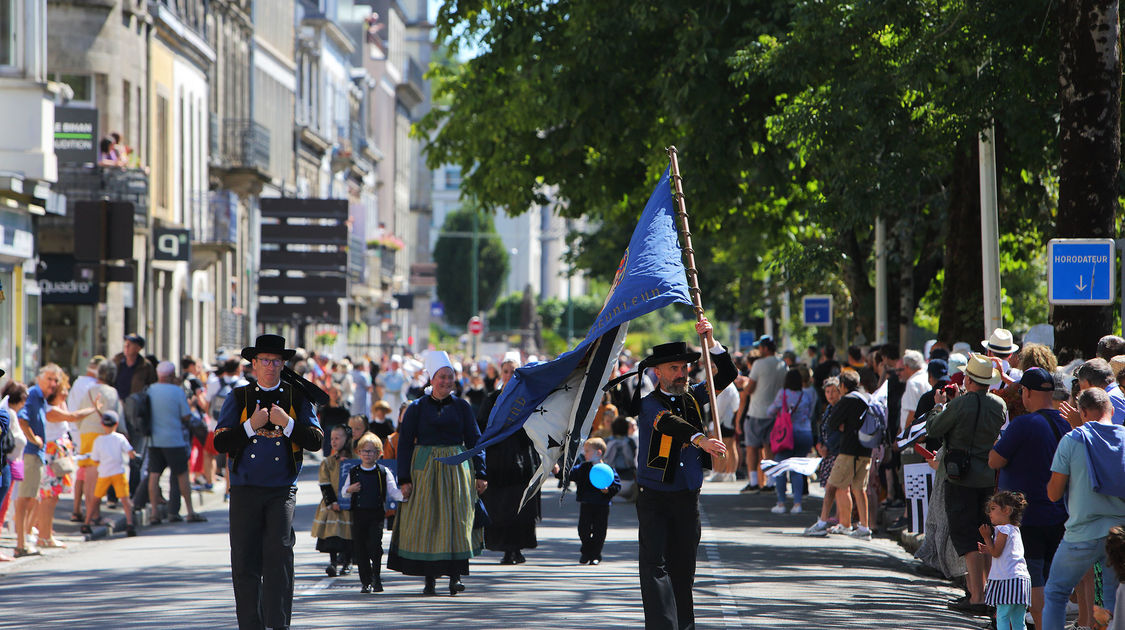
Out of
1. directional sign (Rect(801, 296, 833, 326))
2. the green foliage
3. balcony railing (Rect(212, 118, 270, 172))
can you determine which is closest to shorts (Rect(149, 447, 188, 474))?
the green foliage

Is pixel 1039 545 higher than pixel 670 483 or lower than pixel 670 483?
lower

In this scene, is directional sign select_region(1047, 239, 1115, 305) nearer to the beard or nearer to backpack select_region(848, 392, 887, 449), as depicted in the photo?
backpack select_region(848, 392, 887, 449)

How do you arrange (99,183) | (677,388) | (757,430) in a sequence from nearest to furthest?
(677,388) → (757,430) → (99,183)

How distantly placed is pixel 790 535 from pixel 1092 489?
27.7 ft

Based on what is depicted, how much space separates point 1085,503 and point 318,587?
618 centimetres

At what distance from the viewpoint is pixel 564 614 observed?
11883 millimetres

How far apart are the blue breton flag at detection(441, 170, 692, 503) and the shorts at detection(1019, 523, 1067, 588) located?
8.75 ft

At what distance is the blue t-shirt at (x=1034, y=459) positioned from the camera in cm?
1074

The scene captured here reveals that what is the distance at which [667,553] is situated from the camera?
9.89 metres

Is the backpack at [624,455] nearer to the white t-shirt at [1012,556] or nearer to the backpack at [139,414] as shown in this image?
the backpack at [139,414]

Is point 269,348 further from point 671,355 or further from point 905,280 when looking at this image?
point 905,280

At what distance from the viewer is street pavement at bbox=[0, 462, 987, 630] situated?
11.7m

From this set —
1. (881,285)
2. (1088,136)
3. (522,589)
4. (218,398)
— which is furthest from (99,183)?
(1088,136)

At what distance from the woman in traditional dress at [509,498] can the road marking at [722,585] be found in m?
1.65
